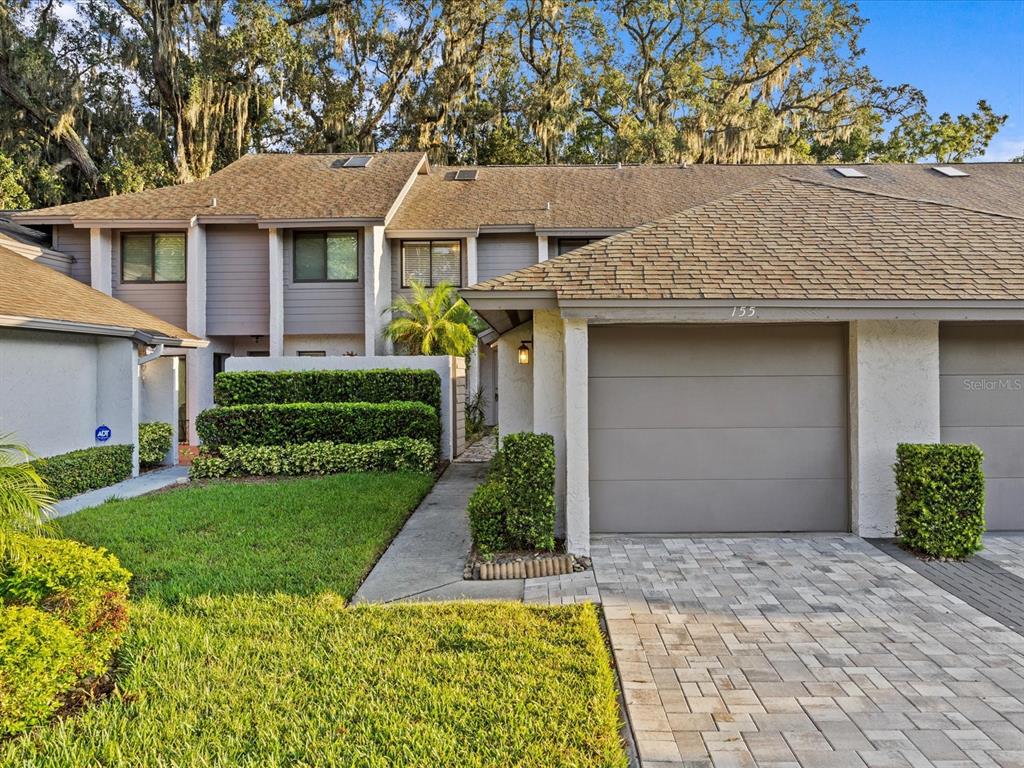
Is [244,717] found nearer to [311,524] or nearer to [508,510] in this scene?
[508,510]

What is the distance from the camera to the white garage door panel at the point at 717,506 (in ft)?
21.3

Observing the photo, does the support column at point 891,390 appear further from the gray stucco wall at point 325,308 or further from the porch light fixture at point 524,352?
the gray stucco wall at point 325,308

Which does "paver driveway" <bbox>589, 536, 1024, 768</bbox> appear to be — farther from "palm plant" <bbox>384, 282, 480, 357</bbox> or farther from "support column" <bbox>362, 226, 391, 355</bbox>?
"support column" <bbox>362, 226, 391, 355</bbox>

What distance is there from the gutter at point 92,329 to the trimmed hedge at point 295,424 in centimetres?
159

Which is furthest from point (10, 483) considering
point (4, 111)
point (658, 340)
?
point (4, 111)

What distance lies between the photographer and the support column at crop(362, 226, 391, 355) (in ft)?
46.7

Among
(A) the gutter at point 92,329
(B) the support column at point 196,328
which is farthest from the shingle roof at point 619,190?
(A) the gutter at point 92,329

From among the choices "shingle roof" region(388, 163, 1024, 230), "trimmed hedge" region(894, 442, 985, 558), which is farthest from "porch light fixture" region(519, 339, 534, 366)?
"shingle roof" region(388, 163, 1024, 230)

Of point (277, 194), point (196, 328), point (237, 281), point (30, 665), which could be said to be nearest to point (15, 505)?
point (30, 665)

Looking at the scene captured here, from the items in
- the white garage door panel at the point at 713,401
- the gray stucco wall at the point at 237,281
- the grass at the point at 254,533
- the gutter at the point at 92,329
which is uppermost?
the gray stucco wall at the point at 237,281

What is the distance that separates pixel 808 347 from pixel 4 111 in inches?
994

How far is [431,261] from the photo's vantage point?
50.4 feet

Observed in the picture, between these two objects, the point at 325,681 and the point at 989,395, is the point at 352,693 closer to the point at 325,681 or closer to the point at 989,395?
the point at 325,681

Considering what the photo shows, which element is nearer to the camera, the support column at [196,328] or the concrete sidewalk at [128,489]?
the concrete sidewalk at [128,489]
